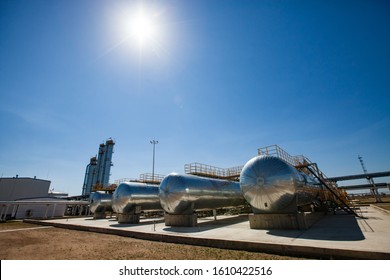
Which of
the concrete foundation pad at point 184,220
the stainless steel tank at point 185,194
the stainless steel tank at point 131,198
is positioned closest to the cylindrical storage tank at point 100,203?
the stainless steel tank at point 131,198

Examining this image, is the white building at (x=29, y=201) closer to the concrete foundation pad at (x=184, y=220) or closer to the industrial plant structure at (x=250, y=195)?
the industrial plant structure at (x=250, y=195)

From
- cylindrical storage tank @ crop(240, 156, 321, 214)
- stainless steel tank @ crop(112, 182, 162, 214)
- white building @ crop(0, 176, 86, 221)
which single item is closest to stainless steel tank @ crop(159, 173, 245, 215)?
cylindrical storage tank @ crop(240, 156, 321, 214)

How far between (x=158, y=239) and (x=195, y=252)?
145 inches

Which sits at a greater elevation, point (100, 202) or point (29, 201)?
point (29, 201)

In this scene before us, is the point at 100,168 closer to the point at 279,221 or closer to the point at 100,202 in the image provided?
the point at 100,202

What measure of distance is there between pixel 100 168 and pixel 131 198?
39679mm

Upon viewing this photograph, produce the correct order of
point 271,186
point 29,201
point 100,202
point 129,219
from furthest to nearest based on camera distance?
point 29,201 < point 100,202 < point 129,219 < point 271,186

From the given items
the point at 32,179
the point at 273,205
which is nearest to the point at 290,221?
the point at 273,205

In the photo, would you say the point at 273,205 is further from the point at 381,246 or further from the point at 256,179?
the point at 381,246

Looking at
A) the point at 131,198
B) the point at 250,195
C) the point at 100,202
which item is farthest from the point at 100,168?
the point at 250,195

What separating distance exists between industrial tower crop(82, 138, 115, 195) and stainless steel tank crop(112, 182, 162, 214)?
1438 inches

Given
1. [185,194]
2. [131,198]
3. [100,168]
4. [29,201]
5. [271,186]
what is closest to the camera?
[271,186]

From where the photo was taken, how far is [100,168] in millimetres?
52281

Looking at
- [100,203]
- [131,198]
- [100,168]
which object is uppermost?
[100,168]
